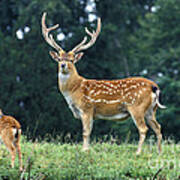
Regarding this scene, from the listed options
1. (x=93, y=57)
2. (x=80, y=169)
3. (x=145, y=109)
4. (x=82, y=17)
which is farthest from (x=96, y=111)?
(x=82, y=17)

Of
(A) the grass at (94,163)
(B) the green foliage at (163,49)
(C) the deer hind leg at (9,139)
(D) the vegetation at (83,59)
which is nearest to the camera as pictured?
(A) the grass at (94,163)

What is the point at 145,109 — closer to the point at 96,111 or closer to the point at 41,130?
the point at 96,111

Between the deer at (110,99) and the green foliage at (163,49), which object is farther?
the green foliage at (163,49)

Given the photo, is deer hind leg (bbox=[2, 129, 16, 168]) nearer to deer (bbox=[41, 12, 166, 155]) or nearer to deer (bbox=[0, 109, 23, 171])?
deer (bbox=[0, 109, 23, 171])

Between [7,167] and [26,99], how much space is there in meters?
13.6

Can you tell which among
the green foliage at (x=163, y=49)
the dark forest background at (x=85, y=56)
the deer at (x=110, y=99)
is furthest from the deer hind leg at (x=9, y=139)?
the green foliage at (x=163, y=49)

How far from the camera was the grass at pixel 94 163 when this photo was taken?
675 cm

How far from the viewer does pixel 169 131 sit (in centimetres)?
2056

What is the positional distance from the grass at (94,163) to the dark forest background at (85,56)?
8816 millimetres

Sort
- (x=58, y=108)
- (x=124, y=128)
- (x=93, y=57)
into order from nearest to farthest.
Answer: (x=58, y=108) → (x=124, y=128) → (x=93, y=57)

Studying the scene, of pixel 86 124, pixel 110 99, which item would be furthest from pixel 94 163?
pixel 110 99

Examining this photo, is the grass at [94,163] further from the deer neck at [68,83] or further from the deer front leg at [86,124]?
the deer neck at [68,83]

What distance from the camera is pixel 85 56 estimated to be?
23328mm

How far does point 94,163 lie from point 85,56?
16024 millimetres
